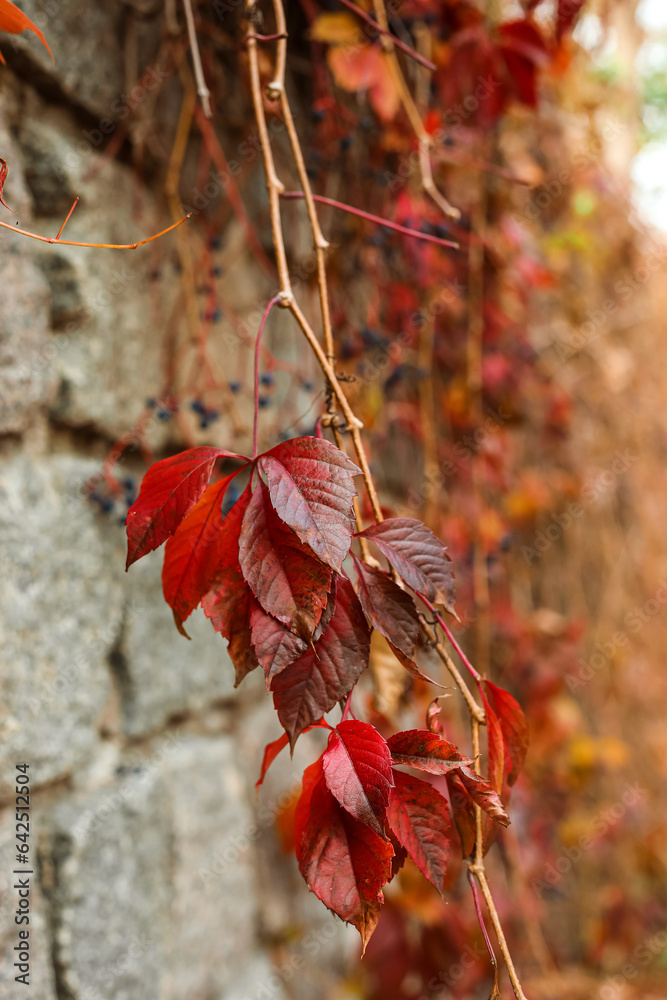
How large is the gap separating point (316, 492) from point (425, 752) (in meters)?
0.21

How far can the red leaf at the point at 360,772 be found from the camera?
45 centimetres

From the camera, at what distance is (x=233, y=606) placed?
513 millimetres

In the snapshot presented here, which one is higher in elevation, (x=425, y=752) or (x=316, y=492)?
(x=316, y=492)

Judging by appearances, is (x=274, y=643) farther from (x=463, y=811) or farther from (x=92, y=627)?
(x=92, y=627)

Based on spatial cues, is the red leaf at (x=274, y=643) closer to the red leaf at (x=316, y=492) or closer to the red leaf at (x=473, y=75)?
the red leaf at (x=316, y=492)

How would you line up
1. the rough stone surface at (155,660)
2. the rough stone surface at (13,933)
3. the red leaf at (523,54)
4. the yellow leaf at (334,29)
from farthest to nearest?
the red leaf at (523,54), the yellow leaf at (334,29), the rough stone surface at (155,660), the rough stone surface at (13,933)

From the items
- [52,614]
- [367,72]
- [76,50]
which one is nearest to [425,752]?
[52,614]

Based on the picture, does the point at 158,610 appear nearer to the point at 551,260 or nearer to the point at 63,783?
the point at 63,783

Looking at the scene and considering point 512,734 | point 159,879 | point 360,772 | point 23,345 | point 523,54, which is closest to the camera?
point 360,772

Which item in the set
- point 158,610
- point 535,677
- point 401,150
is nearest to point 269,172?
point 158,610

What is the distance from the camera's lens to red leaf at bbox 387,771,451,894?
49 centimetres

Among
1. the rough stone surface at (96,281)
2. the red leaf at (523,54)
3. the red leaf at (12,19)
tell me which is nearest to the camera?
the red leaf at (12,19)

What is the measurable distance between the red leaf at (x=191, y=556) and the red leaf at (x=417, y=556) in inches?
4.9

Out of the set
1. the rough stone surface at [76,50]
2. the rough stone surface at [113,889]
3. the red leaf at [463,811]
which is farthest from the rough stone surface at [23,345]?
the red leaf at [463,811]
